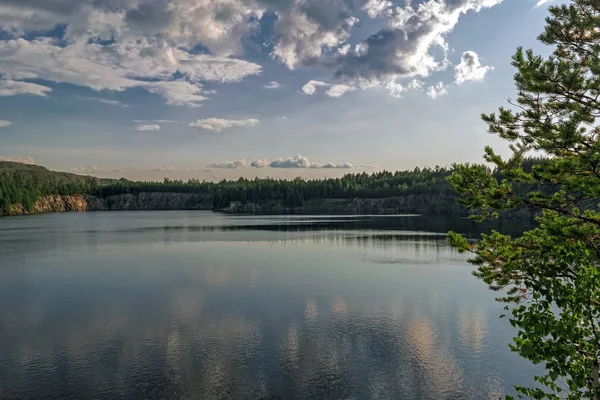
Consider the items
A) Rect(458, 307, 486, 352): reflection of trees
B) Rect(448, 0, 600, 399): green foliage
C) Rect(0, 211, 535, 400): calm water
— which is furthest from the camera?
Rect(458, 307, 486, 352): reflection of trees

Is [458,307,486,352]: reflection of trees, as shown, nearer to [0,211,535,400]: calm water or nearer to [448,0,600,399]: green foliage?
[0,211,535,400]: calm water

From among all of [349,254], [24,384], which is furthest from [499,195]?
[349,254]

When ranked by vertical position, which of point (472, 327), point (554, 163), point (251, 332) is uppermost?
point (554, 163)

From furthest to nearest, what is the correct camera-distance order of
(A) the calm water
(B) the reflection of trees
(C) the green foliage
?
(B) the reflection of trees
(A) the calm water
(C) the green foliage

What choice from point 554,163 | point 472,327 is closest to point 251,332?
point 472,327

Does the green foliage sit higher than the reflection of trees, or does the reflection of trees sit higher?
the green foliage

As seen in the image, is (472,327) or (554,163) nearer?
(554,163)

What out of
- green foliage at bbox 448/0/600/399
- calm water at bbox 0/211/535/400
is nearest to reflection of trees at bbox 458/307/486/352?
calm water at bbox 0/211/535/400

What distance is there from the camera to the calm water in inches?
989

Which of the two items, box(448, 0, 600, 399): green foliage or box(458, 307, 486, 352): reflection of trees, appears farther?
box(458, 307, 486, 352): reflection of trees

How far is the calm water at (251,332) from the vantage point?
2512 centimetres

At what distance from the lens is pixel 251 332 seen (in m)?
34.4

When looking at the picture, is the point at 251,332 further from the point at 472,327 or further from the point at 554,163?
the point at 554,163

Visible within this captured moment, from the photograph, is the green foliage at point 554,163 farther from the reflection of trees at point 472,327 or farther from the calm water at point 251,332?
the reflection of trees at point 472,327
